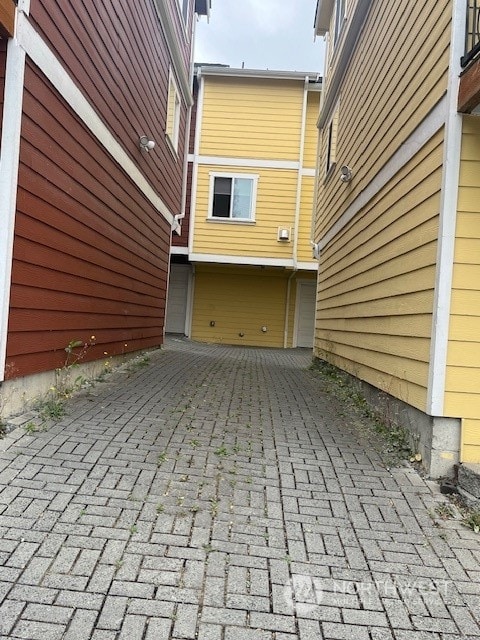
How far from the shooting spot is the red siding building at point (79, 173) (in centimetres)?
408

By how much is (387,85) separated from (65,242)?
13.7 ft

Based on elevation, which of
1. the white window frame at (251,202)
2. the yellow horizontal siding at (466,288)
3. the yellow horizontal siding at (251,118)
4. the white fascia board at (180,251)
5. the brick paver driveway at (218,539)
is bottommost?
the brick paver driveway at (218,539)

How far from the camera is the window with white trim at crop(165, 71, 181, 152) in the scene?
10578mm

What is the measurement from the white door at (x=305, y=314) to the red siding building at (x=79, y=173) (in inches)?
312

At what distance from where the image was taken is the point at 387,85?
6086 mm

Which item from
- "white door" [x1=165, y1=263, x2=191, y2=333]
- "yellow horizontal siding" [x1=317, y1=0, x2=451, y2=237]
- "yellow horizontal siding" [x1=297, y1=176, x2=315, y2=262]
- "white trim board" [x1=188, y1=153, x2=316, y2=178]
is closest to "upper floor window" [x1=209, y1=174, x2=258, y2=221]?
"white trim board" [x1=188, y1=153, x2=316, y2=178]

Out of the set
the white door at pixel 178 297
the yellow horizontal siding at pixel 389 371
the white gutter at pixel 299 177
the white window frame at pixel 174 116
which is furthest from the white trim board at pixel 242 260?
the yellow horizontal siding at pixel 389 371

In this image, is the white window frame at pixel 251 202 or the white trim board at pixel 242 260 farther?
the white window frame at pixel 251 202

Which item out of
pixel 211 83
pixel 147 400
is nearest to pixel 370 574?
pixel 147 400

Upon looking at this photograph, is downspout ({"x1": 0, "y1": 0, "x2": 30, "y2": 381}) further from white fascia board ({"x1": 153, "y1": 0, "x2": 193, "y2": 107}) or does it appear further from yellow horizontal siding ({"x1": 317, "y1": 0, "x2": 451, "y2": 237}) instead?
white fascia board ({"x1": 153, "y1": 0, "x2": 193, "y2": 107})

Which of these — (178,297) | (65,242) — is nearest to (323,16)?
(178,297)

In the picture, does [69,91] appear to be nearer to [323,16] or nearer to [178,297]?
[323,16]

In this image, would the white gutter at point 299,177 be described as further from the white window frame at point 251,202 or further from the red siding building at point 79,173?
the red siding building at point 79,173

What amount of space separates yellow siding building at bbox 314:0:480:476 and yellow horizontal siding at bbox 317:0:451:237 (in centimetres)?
2
